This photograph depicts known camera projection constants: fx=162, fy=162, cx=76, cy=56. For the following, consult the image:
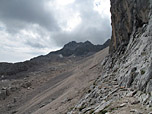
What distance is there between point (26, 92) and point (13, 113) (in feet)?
50.4

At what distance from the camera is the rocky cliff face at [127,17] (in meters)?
18.9

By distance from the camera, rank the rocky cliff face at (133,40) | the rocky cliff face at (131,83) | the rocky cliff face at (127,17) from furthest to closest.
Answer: the rocky cliff face at (127,17), the rocky cliff face at (133,40), the rocky cliff face at (131,83)

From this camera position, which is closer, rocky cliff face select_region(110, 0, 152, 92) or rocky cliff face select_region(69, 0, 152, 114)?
rocky cliff face select_region(69, 0, 152, 114)

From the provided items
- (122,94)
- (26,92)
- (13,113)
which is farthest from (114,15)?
(26,92)

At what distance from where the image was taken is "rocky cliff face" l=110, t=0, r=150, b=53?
18875mm

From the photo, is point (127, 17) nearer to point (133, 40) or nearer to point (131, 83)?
point (133, 40)

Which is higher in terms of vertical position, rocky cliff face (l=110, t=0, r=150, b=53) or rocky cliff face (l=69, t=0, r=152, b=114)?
rocky cliff face (l=110, t=0, r=150, b=53)

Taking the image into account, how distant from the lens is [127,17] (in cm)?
2411

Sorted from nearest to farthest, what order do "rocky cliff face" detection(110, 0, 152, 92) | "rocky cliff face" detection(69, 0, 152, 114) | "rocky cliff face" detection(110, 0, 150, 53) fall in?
1. "rocky cliff face" detection(69, 0, 152, 114)
2. "rocky cliff face" detection(110, 0, 152, 92)
3. "rocky cliff face" detection(110, 0, 150, 53)

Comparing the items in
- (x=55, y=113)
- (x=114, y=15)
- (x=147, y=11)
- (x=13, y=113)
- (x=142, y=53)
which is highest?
(x=114, y=15)

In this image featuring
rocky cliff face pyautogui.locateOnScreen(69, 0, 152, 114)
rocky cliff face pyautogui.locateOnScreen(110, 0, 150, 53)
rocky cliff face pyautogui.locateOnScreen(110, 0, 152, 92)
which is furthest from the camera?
rocky cliff face pyautogui.locateOnScreen(110, 0, 150, 53)

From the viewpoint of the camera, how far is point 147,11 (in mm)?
17906

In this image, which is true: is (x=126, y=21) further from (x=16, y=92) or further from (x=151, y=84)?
(x=16, y=92)

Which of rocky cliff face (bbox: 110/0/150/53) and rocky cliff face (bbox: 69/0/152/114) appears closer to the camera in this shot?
rocky cliff face (bbox: 69/0/152/114)
